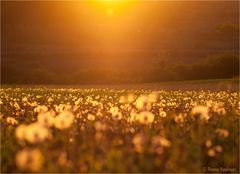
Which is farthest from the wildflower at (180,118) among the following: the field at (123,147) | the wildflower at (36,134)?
the wildflower at (36,134)

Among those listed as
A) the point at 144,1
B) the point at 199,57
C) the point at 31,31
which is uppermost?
the point at 144,1

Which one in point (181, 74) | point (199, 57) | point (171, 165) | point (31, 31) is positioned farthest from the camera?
point (31, 31)

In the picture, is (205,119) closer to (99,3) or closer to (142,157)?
(142,157)

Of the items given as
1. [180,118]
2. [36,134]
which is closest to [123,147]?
[36,134]

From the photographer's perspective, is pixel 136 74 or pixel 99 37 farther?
pixel 99 37

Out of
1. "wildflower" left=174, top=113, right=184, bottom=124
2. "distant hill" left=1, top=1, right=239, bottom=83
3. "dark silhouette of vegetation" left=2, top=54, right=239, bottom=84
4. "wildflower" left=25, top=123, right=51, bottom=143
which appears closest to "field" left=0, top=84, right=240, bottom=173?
"wildflower" left=25, top=123, right=51, bottom=143

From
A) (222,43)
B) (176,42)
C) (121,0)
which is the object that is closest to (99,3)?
(121,0)

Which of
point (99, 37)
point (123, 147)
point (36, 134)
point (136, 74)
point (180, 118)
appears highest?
point (99, 37)

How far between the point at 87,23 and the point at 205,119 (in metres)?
57.6

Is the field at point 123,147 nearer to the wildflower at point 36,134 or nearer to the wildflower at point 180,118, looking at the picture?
the wildflower at point 36,134

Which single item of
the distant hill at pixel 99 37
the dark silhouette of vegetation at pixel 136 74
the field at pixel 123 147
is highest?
the distant hill at pixel 99 37

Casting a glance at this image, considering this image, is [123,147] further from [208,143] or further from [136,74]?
[136,74]

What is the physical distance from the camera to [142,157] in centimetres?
546

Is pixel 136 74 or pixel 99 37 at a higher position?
pixel 99 37
